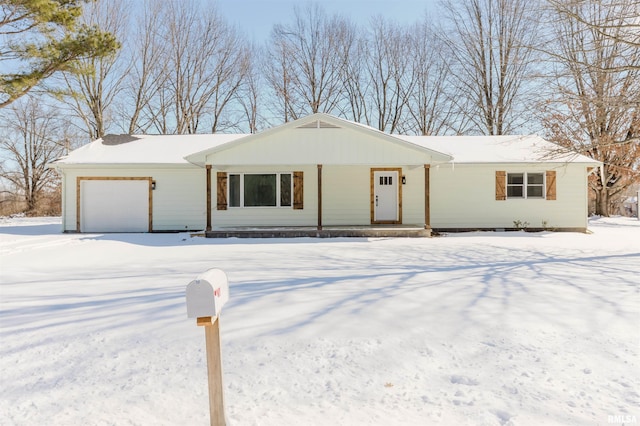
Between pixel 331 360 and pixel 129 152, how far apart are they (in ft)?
47.3

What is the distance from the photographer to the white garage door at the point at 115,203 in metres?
14.1

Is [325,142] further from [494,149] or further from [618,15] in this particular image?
[618,15]

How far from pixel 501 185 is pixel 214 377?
548 inches

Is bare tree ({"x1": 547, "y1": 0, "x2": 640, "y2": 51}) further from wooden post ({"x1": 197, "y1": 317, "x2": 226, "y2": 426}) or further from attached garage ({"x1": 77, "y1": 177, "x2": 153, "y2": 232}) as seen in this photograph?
attached garage ({"x1": 77, "y1": 177, "x2": 153, "y2": 232})

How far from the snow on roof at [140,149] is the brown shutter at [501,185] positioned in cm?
1095

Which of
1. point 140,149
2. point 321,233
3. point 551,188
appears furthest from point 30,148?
point 551,188

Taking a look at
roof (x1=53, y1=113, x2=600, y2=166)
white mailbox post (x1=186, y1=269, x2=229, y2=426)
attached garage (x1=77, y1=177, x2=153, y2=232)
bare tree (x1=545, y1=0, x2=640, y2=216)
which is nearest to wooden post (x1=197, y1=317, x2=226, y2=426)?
white mailbox post (x1=186, y1=269, x2=229, y2=426)

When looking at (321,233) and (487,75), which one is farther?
(487,75)

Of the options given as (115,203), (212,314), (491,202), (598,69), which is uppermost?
(598,69)

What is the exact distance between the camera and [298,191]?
45.9 feet

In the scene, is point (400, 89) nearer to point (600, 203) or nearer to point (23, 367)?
point (600, 203)

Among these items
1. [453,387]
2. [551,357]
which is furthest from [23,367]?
[551,357]

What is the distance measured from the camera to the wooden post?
210 centimetres

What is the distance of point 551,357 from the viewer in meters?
3.02
